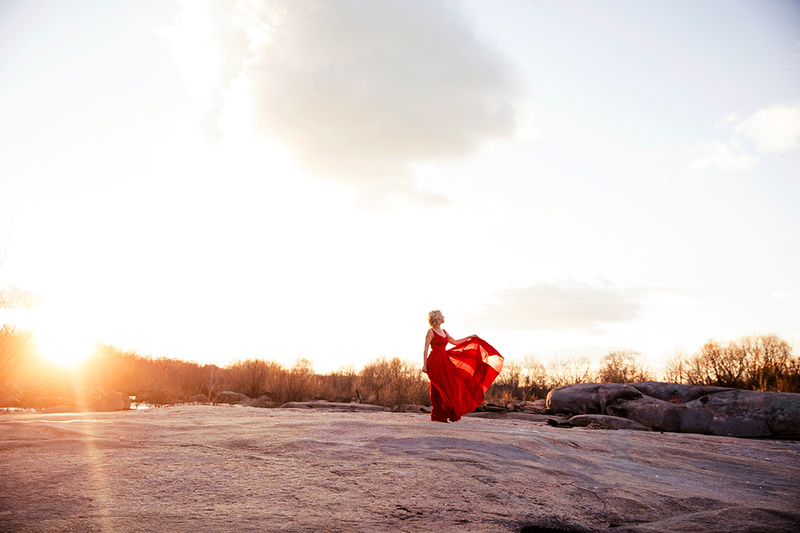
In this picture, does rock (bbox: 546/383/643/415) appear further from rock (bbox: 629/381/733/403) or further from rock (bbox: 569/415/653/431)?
rock (bbox: 569/415/653/431)

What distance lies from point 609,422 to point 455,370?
5917mm

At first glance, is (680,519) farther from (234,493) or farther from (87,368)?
(87,368)

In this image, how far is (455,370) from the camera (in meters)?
8.00

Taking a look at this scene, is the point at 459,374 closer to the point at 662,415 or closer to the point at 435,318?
the point at 435,318

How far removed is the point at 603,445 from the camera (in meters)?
5.95

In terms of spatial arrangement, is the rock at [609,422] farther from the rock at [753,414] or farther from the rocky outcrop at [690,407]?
the rock at [753,414]

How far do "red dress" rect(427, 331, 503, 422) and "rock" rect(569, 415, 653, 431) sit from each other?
4.49 meters

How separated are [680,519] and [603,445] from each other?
334cm

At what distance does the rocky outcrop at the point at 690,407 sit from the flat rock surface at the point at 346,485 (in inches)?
279

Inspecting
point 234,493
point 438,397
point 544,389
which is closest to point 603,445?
point 438,397


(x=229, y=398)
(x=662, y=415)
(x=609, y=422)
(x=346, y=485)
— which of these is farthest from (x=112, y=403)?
(x=662, y=415)

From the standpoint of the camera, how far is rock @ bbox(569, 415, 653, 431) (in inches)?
438

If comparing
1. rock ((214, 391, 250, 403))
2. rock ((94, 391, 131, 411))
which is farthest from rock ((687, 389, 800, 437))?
rock ((94, 391, 131, 411))

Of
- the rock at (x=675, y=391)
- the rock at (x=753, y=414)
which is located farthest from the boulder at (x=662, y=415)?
the rock at (x=675, y=391)
